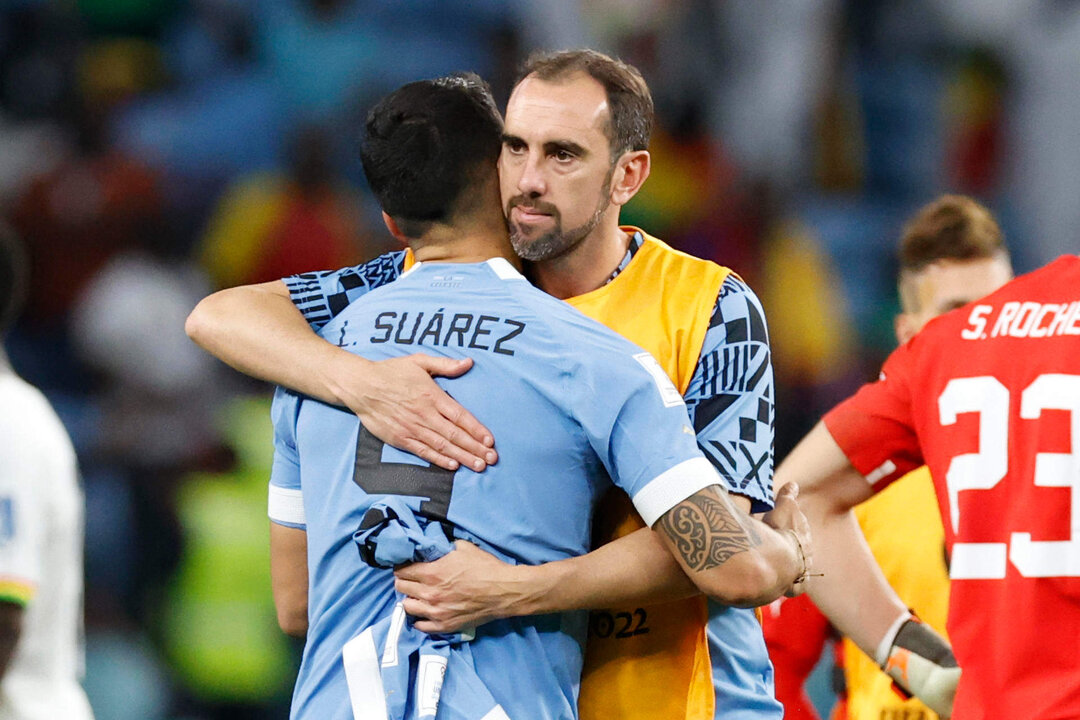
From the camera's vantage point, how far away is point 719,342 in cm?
268

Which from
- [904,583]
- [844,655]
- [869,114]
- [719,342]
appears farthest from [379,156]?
[869,114]

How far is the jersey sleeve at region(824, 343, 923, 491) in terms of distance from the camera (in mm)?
3129

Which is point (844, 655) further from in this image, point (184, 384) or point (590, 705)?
point (184, 384)

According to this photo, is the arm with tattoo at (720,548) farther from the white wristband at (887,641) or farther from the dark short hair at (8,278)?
the dark short hair at (8,278)

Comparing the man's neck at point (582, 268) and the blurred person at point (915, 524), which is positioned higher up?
the man's neck at point (582, 268)

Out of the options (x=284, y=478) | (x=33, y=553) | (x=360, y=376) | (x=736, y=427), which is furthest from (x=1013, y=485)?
(x=33, y=553)

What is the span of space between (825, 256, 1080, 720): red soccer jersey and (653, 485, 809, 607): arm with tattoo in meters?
0.67

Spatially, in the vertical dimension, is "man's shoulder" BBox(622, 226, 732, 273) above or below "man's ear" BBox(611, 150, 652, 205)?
below

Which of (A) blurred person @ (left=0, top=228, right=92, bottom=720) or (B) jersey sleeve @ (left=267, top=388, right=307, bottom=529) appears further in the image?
(A) blurred person @ (left=0, top=228, right=92, bottom=720)

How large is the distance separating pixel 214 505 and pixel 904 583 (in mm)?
3592

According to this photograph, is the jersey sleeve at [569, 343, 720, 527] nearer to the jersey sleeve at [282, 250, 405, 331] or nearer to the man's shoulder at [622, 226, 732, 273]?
the man's shoulder at [622, 226, 732, 273]

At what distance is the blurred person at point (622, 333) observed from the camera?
93.2 inches

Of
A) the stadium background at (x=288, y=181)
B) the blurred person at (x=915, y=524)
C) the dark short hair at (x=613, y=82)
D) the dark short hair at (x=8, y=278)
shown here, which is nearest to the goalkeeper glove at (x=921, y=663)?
the blurred person at (x=915, y=524)

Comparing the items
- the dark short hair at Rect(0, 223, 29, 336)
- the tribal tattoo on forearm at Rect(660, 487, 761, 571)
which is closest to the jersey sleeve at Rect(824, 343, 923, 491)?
the tribal tattoo on forearm at Rect(660, 487, 761, 571)
